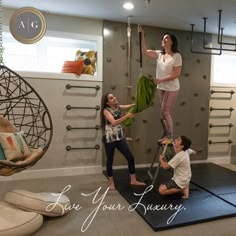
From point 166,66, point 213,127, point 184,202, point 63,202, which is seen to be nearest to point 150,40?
point 166,66

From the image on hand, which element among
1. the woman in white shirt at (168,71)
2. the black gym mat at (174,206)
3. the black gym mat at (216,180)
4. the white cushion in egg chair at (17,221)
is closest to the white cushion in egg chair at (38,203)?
the white cushion in egg chair at (17,221)

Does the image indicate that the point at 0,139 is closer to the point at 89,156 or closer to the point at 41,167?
the point at 41,167

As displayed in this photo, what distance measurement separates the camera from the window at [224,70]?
195 inches

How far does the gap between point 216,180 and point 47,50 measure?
3.24m

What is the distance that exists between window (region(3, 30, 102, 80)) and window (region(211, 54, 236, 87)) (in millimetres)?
2392

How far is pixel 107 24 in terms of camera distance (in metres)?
4.05

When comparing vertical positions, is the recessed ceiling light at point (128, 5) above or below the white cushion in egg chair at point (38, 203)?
above

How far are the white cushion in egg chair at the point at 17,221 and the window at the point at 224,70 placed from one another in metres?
3.97

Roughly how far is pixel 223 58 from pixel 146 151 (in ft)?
8.09

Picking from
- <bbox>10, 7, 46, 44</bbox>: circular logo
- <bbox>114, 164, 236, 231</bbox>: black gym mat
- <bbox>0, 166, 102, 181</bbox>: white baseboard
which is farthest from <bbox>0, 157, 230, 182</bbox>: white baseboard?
<bbox>10, 7, 46, 44</bbox>: circular logo

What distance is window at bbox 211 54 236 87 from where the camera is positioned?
195 inches

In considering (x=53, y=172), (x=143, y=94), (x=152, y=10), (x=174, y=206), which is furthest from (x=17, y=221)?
(x=152, y=10)

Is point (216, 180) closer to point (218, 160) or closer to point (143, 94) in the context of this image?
point (218, 160)

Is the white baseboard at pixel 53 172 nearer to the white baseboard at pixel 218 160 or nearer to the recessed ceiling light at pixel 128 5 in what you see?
the white baseboard at pixel 218 160
